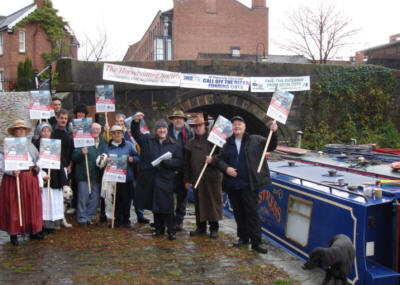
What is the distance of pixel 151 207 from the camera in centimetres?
599

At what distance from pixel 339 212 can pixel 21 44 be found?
31468 mm

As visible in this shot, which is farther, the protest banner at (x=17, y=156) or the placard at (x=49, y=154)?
the placard at (x=49, y=154)

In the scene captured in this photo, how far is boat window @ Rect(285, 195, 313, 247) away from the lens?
214 inches

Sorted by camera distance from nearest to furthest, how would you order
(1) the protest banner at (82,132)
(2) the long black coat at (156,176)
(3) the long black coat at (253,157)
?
(3) the long black coat at (253,157)
(2) the long black coat at (156,176)
(1) the protest banner at (82,132)

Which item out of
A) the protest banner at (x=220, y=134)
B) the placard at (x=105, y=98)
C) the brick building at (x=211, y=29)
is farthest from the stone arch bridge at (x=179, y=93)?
the brick building at (x=211, y=29)

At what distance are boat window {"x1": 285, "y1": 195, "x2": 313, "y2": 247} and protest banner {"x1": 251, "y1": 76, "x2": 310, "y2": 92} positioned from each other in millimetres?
8195

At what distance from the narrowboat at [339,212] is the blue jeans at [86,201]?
2728 millimetres

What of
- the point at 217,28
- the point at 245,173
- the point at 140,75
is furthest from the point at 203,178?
the point at 217,28

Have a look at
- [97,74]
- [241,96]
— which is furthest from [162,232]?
[241,96]

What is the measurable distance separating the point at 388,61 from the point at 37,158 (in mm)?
31028

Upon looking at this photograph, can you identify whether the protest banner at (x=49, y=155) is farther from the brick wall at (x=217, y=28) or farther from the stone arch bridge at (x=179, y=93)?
the brick wall at (x=217, y=28)

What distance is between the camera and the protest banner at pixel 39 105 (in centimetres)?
661

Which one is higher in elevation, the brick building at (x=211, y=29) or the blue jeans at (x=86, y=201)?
the brick building at (x=211, y=29)

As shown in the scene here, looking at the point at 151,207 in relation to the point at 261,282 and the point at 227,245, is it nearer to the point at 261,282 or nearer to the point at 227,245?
the point at 227,245
